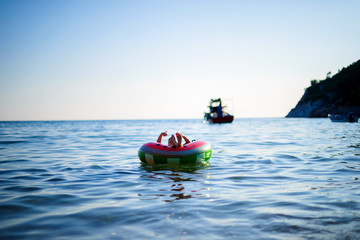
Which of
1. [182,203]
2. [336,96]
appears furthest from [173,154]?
[336,96]

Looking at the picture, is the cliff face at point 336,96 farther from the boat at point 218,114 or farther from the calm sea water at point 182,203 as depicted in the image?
the calm sea water at point 182,203

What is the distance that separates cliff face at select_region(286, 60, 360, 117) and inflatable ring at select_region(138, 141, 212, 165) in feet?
317

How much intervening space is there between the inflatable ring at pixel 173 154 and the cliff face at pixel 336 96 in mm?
96671

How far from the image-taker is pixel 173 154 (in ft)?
28.9

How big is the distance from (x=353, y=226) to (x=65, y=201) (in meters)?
4.88

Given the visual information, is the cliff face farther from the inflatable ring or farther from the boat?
the inflatable ring

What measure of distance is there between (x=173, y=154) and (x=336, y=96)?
11700cm

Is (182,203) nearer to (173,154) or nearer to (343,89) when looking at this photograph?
(173,154)

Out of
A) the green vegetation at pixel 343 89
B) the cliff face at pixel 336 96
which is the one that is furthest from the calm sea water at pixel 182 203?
the green vegetation at pixel 343 89

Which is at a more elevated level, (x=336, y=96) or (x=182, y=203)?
(x=336, y=96)

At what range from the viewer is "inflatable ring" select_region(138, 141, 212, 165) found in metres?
8.80

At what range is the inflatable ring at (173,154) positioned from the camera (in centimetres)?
880

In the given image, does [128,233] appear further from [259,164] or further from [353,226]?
[259,164]

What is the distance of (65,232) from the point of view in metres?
3.56
